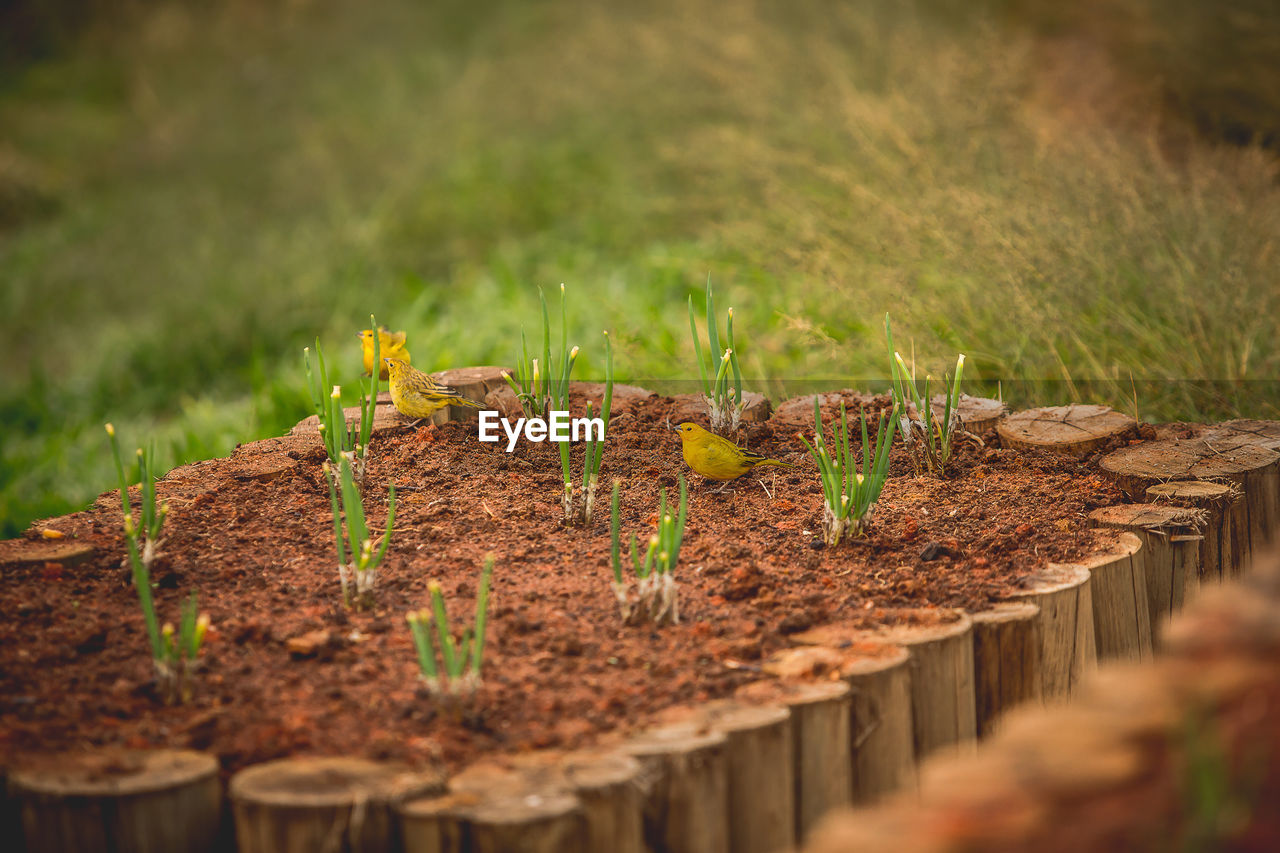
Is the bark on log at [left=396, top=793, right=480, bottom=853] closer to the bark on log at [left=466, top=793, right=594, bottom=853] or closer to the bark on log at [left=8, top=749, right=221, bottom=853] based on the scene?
the bark on log at [left=466, top=793, right=594, bottom=853]

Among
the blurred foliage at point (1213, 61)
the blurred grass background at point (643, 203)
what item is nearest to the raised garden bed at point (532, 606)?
the blurred grass background at point (643, 203)

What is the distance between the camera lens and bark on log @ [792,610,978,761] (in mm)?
2160

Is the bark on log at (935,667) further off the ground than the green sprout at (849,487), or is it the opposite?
the green sprout at (849,487)

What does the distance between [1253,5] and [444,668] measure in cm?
655

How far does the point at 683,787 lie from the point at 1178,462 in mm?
1950

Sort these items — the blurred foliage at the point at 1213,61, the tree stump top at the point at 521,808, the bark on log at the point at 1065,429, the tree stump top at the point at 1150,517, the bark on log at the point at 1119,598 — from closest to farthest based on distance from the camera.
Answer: the tree stump top at the point at 521,808 → the bark on log at the point at 1119,598 → the tree stump top at the point at 1150,517 → the bark on log at the point at 1065,429 → the blurred foliage at the point at 1213,61

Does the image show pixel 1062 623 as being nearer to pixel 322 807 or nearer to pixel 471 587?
pixel 471 587

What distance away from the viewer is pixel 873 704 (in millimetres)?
→ 2053

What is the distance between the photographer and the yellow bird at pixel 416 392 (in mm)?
3342

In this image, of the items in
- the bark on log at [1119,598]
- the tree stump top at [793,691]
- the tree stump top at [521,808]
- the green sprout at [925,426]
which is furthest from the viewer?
the green sprout at [925,426]

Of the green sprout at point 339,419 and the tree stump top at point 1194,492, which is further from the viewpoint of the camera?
the tree stump top at point 1194,492

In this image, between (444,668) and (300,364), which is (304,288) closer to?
(300,364)

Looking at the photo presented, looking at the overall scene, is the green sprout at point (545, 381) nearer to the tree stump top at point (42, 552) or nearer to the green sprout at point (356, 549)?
the green sprout at point (356, 549)

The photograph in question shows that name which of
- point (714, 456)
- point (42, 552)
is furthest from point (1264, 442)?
point (42, 552)
